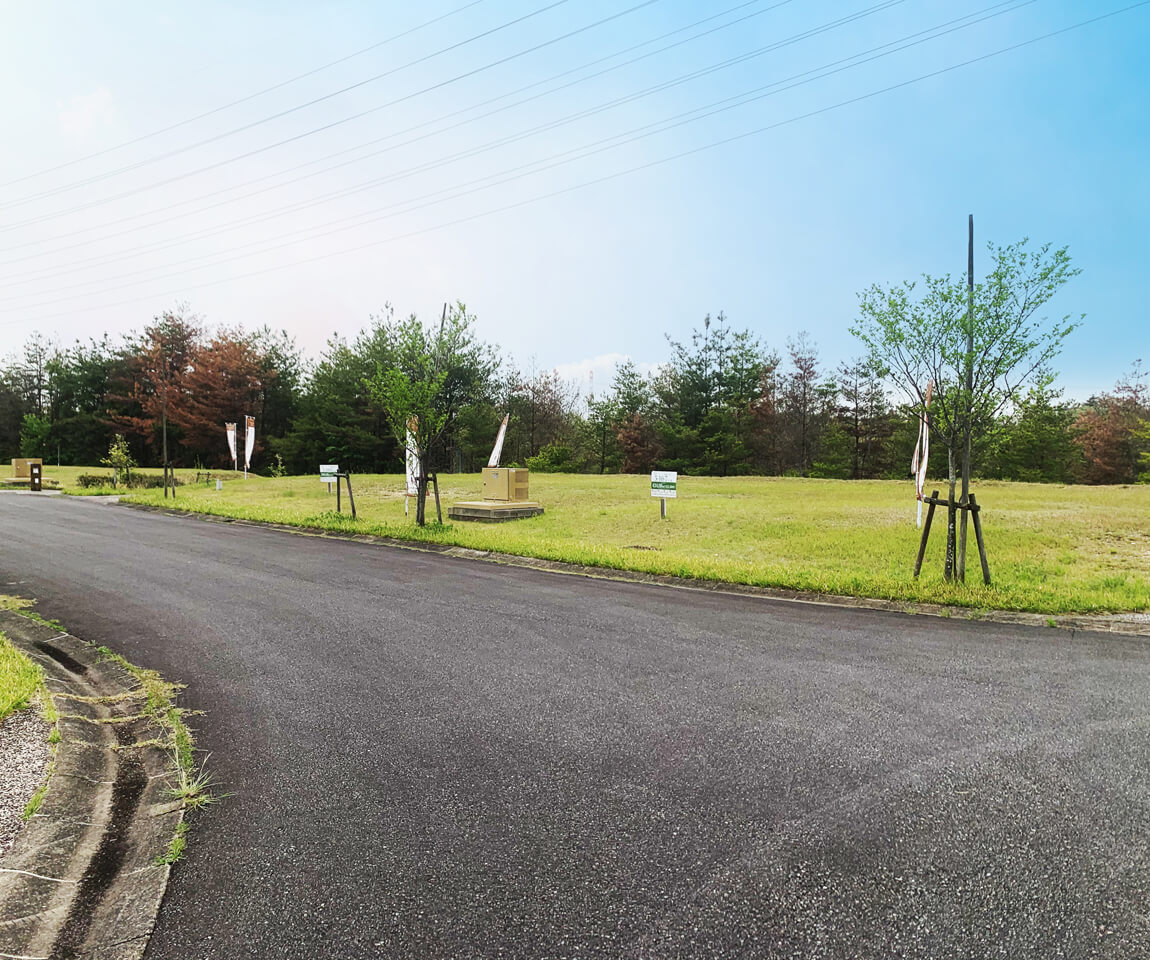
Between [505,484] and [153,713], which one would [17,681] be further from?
[505,484]

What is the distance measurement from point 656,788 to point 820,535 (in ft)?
30.0

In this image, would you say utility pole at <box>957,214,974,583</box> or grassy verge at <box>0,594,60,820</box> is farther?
utility pole at <box>957,214,974,583</box>

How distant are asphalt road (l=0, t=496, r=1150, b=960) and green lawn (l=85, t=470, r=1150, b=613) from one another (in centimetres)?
177

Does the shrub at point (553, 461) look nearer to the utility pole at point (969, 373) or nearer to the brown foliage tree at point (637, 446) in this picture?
the brown foliage tree at point (637, 446)

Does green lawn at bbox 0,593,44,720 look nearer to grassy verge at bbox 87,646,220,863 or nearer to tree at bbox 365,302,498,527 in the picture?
grassy verge at bbox 87,646,220,863

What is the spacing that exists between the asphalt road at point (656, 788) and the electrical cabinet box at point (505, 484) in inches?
372

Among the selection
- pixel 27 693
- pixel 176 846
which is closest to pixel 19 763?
pixel 27 693

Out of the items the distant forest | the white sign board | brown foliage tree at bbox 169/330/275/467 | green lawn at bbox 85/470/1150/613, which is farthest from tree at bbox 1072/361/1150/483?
brown foliage tree at bbox 169/330/275/467

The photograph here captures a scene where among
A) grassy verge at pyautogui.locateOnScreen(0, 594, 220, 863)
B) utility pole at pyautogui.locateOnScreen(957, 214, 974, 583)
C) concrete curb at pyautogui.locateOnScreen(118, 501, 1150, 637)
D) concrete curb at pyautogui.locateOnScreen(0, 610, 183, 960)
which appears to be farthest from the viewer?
utility pole at pyautogui.locateOnScreen(957, 214, 974, 583)

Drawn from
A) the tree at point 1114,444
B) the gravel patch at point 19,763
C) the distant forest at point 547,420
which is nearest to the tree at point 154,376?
the distant forest at point 547,420

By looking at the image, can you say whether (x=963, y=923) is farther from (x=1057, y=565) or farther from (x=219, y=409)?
(x=219, y=409)

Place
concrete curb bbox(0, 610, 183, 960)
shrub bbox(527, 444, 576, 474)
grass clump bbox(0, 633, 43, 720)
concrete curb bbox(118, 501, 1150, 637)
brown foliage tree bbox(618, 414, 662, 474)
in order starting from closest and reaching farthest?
concrete curb bbox(0, 610, 183, 960), grass clump bbox(0, 633, 43, 720), concrete curb bbox(118, 501, 1150, 637), brown foliage tree bbox(618, 414, 662, 474), shrub bbox(527, 444, 576, 474)

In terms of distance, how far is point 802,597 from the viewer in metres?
7.14

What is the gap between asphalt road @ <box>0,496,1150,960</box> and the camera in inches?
79.1
